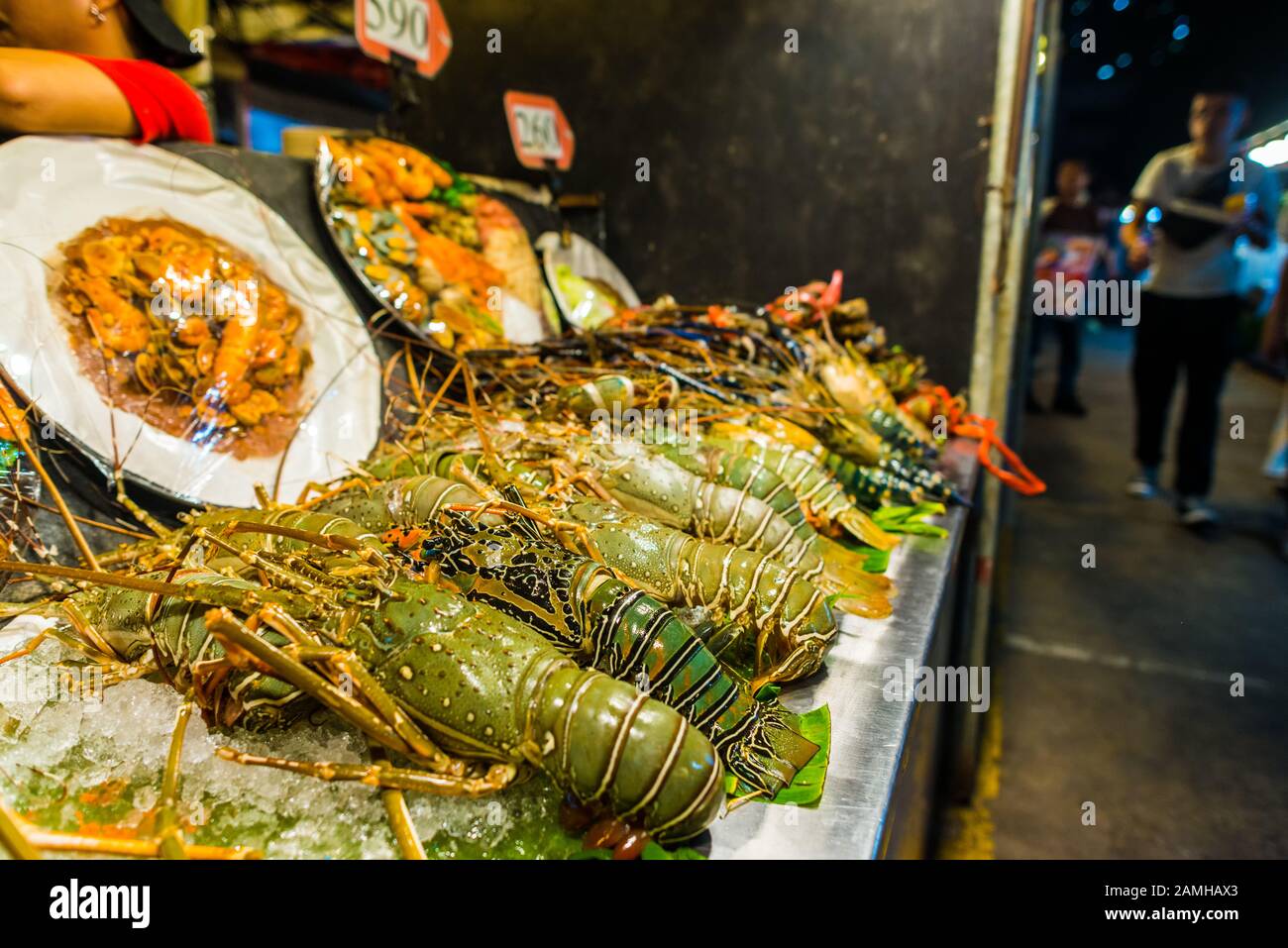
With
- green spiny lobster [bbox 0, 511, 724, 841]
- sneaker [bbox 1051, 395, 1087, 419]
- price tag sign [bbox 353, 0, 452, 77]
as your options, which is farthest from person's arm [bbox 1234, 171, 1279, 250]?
green spiny lobster [bbox 0, 511, 724, 841]

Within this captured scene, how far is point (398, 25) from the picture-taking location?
114 inches

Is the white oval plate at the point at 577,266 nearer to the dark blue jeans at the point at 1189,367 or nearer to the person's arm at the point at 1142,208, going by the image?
the person's arm at the point at 1142,208

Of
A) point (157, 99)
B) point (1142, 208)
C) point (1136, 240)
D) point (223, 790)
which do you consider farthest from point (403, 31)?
point (1136, 240)

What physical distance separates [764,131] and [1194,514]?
4644 millimetres

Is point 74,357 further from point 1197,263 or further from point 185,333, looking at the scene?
point 1197,263

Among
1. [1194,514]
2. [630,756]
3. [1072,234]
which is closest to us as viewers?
[630,756]

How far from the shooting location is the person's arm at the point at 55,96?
5.67ft

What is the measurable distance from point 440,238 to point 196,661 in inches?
85.6

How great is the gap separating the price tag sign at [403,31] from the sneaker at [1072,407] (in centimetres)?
899

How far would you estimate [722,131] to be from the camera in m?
3.97

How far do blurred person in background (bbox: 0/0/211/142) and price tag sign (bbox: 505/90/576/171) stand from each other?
1.53 metres

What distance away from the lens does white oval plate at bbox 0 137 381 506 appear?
168 cm
